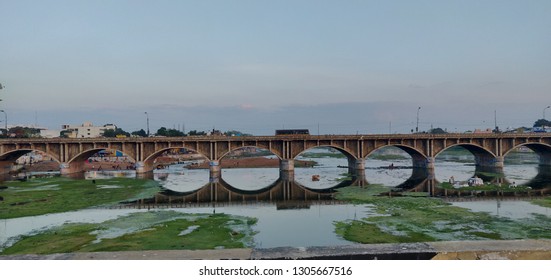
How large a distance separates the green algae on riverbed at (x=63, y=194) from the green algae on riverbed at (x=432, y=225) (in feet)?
98.2

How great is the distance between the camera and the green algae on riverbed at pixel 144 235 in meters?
25.2

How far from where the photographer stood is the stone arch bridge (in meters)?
77.2

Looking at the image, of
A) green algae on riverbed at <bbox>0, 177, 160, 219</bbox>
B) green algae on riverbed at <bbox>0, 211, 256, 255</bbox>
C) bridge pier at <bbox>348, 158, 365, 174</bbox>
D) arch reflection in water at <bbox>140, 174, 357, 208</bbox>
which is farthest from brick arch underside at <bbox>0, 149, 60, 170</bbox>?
bridge pier at <bbox>348, 158, 365, 174</bbox>

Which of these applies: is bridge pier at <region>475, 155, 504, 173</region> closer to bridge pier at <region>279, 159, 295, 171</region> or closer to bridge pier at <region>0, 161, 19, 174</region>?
bridge pier at <region>279, 159, 295, 171</region>

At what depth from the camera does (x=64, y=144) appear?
76625mm

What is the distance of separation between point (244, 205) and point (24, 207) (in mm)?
23669

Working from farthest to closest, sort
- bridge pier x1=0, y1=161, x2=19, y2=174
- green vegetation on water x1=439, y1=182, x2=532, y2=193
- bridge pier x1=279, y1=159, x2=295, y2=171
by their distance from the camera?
bridge pier x1=0, y1=161, x2=19, y2=174
bridge pier x1=279, y1=159, x2=295, y2=171
green vegetation on water x1=439, y1=182, x2=532, y2=193

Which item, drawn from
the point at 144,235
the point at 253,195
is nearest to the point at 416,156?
the point at 253,195

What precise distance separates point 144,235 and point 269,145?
51794 millimetres

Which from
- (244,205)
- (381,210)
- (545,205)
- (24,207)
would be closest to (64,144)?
(24,207)

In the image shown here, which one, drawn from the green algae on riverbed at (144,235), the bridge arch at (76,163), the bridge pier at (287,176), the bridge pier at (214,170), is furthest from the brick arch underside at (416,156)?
the bridge arch at (76,163)

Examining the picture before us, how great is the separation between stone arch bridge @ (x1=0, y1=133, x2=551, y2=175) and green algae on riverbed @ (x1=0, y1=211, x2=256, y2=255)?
42.6 meters

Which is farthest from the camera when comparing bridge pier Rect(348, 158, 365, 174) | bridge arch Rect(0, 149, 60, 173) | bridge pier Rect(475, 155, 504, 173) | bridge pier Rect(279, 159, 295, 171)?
bridge pier Rect(475, 155, 504, 173)

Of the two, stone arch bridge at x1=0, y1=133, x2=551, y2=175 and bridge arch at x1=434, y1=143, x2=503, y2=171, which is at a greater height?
stone arch bridge at x1=0, y1=133, x2=551, y2=175
